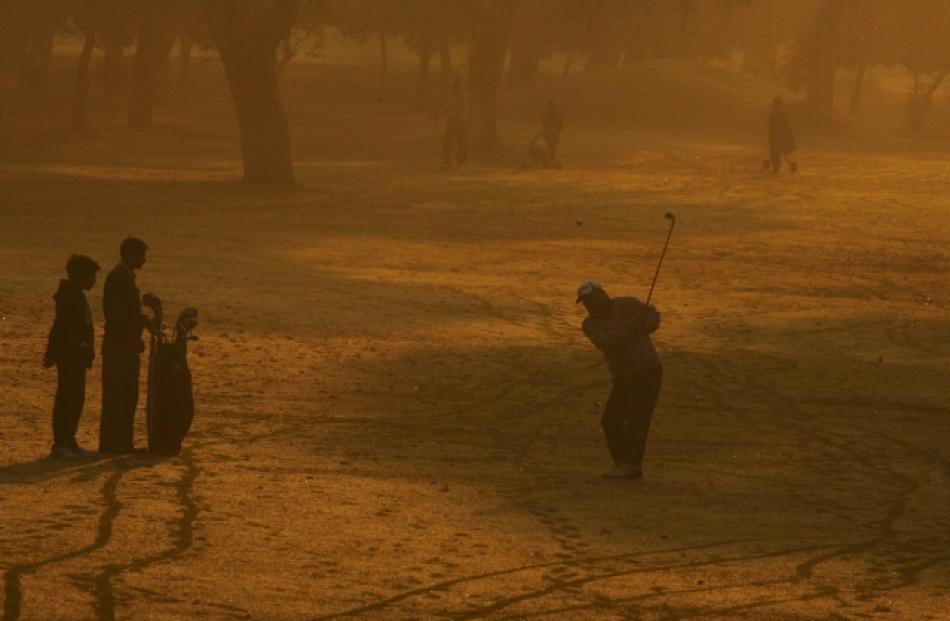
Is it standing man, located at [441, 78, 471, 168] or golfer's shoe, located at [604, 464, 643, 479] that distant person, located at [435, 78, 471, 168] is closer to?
standing man, located at [441, 78, 471, 168]

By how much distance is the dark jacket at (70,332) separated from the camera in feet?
40.7

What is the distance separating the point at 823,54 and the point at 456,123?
26.9 metres

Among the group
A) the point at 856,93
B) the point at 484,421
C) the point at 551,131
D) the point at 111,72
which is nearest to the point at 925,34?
the point at 856,93

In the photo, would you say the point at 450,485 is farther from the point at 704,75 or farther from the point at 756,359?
the point at 704,75

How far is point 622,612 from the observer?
8930 mm

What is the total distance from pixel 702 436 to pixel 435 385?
106 inches

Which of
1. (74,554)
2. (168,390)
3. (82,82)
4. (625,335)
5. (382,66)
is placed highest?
(382,66)

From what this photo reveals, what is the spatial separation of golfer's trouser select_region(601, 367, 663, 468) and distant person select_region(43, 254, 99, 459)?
3243mm

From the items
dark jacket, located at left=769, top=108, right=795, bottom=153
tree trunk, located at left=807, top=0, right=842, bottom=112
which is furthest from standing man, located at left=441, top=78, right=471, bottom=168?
tree trunk, located at left=807, top=0, right=842, bottom=112

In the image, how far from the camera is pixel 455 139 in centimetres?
4284

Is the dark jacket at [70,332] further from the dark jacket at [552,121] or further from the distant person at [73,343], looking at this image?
the dark jacket at [552,121]

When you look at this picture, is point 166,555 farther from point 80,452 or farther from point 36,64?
point 36,64

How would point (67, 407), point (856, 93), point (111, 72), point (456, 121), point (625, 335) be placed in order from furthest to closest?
point (856, 93)
point (111, 72)
point (456, 121)
point (625, 335)
point (67, 407)

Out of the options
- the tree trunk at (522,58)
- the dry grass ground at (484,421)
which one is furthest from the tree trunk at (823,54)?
the dry grass ground at (484,421)
